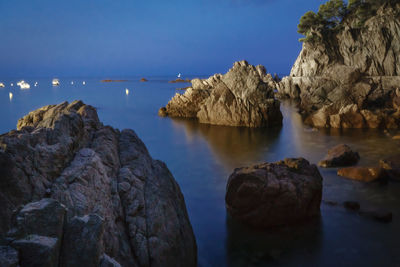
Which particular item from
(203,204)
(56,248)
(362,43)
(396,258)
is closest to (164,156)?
(203,204)

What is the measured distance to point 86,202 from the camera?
5098mm

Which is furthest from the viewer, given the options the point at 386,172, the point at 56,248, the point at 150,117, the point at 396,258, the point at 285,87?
the point at 285,87

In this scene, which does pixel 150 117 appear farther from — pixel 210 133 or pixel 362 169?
pixel 362 169

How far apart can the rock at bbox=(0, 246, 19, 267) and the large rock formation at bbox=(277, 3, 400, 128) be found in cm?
2627

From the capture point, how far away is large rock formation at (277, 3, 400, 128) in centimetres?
2583

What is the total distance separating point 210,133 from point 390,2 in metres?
34.1

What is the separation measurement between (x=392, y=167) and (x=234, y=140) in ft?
37.8

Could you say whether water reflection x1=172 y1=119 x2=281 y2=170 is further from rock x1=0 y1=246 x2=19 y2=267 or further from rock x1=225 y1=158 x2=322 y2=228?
rock x1=0 y1=246 x2=19 y2=267

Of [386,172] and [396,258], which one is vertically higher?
[386,172]

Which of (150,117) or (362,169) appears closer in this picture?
(362,169)

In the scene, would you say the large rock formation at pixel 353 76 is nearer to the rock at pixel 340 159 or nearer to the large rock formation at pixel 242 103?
the large rock formation at pixel 242 103

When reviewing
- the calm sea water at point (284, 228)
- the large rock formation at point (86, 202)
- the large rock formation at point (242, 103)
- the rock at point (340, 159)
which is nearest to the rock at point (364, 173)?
the calm sea water at point (284, 228)

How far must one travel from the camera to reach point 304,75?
49469mm

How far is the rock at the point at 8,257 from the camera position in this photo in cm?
278
